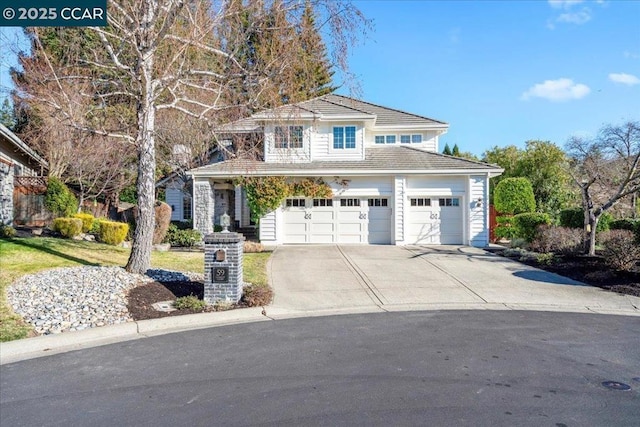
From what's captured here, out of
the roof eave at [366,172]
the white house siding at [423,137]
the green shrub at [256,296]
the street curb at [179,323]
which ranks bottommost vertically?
the street curb at [179,323]

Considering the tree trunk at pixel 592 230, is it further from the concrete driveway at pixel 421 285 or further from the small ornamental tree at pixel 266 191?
the small ornamental tree at pixel 266 191

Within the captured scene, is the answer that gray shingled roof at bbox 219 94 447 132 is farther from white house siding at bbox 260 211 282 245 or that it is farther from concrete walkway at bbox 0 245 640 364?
concrete walkway at bbox 0 245 640 364

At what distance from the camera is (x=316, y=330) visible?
6.54m

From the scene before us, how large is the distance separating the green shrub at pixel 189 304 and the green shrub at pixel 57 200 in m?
13.4

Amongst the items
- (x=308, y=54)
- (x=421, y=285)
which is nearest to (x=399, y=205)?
(x=421, y=285)

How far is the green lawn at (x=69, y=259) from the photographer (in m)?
9.10

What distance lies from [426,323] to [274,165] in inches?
469

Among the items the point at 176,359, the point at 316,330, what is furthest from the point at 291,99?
the point at 176,359

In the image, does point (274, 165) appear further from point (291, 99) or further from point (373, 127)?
point (291, 99)

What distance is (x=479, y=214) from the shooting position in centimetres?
1702

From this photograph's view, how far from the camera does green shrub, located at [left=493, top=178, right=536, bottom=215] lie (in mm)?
19484

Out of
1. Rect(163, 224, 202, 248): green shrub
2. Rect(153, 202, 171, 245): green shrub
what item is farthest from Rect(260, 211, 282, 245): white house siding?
Rect(153, 202, 171, 245): green shrub

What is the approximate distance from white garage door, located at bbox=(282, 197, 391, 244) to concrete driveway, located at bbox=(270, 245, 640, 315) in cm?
311

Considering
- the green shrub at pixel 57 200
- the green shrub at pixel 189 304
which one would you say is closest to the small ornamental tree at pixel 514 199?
the green shrub at pixel 189 304
